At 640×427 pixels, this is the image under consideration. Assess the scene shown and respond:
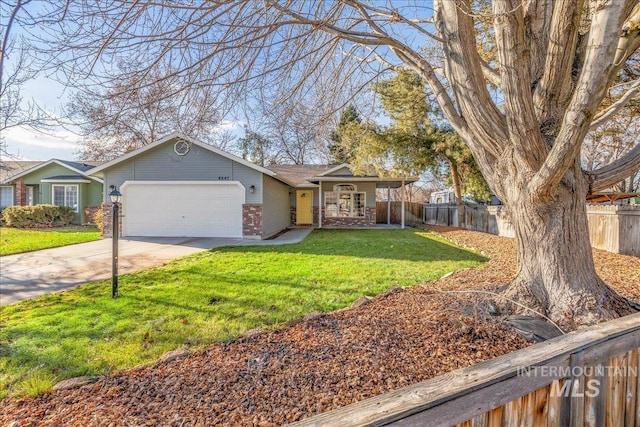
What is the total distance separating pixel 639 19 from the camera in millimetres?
2863

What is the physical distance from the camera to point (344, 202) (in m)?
18.8

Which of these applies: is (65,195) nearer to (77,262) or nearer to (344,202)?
(77,262)

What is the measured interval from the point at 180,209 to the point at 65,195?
10.9m

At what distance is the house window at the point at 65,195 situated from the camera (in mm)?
18734

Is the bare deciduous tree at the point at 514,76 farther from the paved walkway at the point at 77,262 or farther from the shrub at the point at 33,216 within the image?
the shrub at the point at 33,216

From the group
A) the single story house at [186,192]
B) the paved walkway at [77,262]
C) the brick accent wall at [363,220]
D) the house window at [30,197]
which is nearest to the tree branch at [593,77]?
the paved walkway at [77,262]

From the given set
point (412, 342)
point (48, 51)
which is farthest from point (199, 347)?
point (48, 51)

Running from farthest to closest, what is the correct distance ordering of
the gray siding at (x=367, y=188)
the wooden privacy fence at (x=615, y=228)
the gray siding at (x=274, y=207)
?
the gray siding at (x=367, y=188) < the gray siding at (x=274, y=207) < the wooden privacy fence at (x=615, y=228)

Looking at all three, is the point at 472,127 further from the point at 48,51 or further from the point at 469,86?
the point at 48,51

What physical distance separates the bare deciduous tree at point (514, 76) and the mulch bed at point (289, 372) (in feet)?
3.50

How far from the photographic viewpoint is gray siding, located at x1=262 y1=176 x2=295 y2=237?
524 inches

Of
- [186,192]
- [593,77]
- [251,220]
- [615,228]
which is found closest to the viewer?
[593,77]

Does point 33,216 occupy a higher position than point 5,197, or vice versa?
point 5,197

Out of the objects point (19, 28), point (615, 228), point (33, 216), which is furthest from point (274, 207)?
point (19, 28)
